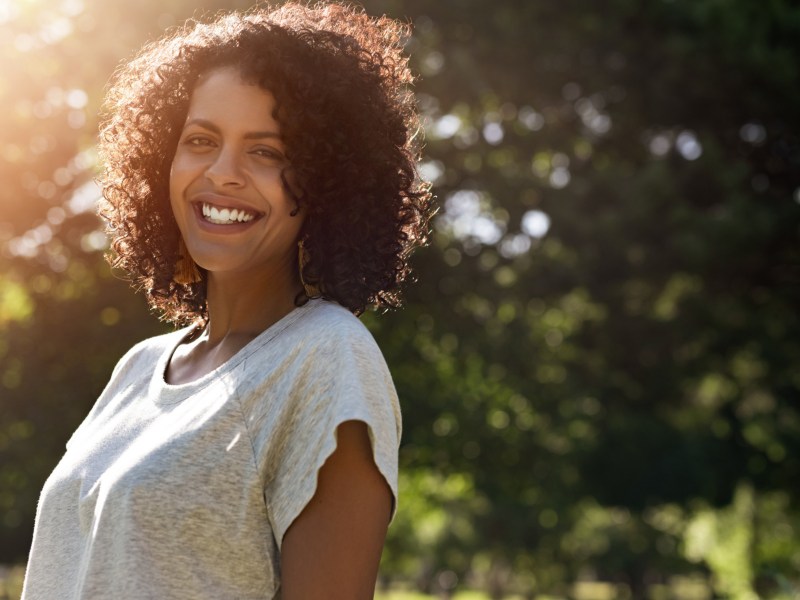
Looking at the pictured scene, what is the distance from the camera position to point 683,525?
28859mm

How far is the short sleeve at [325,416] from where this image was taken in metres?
1.66

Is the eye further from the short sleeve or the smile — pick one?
the short sleeve

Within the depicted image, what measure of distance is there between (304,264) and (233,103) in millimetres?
307

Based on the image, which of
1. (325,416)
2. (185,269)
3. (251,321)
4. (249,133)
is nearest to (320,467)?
(325,416)

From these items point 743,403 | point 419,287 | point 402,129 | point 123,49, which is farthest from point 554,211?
point 402,129

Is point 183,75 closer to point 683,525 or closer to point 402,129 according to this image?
point 402,129

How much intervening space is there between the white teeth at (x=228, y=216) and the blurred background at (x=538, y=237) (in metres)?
11.5

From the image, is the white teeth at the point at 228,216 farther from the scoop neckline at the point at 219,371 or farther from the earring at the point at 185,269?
the earring at the point at 185,269

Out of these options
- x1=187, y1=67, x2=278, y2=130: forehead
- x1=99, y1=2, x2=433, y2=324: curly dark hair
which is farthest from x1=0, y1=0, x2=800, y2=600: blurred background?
x1=187, y1=67, x2=278, y2=130: forehead

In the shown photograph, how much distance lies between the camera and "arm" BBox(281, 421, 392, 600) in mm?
1654

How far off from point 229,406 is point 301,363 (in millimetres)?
134

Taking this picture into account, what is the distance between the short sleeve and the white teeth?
386 mm

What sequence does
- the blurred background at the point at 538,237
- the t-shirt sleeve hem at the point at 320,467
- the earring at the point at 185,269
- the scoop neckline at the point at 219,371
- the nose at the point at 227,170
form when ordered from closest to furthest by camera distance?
the t-shirt sleeve hem at the point at 320,467 < the scoop neckline at the point at 219,371 < the nose at the point at 227,170 < the earring at the point at 185,269 < the blurred background at the point at 538,237

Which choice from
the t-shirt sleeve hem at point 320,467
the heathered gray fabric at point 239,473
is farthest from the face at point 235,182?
the t-shirt sleeve hem at point 320,467
